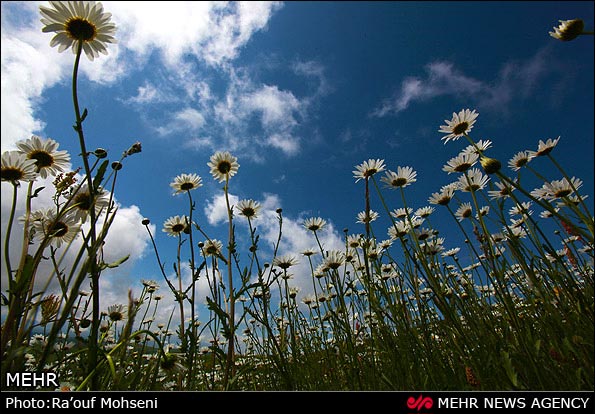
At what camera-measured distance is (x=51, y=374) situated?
85 centimetres

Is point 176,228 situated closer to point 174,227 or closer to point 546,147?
point 174,227

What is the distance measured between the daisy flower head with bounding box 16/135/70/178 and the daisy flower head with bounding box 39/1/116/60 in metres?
0.32

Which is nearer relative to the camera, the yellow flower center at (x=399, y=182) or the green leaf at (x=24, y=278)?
the green leaf at (x=24, y=278)

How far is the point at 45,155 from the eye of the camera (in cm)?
119

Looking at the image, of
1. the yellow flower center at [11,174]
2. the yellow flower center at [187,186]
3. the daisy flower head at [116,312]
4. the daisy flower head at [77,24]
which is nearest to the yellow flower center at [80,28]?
the daisy flower head at [77,24]
